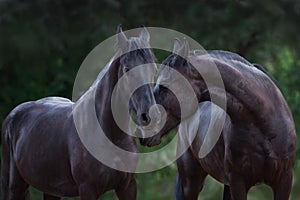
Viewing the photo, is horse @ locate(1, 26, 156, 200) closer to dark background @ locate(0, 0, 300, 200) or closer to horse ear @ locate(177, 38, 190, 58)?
horse ear @ locate(177, 38, 190, 58)

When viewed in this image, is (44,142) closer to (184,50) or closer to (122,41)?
(122,41)

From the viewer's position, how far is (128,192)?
207 inches

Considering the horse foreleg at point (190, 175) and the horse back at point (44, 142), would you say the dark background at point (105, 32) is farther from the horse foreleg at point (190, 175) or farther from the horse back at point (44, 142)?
the horse foreleg at point (190, 175)

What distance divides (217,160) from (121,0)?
4367 mm

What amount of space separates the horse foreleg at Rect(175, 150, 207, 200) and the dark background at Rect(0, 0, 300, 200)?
330cm

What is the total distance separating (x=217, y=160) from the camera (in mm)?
5777

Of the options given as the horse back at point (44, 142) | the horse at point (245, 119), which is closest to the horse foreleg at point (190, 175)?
the horse at point (245, 119)

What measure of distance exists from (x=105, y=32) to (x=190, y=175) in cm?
337

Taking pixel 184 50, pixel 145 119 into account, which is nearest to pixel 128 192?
pixel 145 119

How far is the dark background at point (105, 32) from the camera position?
30.7 ft

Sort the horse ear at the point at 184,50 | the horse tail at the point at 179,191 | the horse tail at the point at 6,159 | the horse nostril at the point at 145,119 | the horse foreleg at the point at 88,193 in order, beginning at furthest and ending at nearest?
the horse tail at the point at 179,191, the horse tail at the point at 6,159, the horse foreleg at the point at 88,193, the horse ear at the point at 184,50, the horse nostril at the point at 145,119

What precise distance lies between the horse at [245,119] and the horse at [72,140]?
0.84 ft

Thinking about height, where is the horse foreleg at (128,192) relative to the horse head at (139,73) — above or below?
below

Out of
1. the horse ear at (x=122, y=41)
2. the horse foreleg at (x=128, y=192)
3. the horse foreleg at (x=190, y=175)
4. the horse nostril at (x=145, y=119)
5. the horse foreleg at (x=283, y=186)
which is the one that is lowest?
the horse foreleg at (x=190, y=175)
